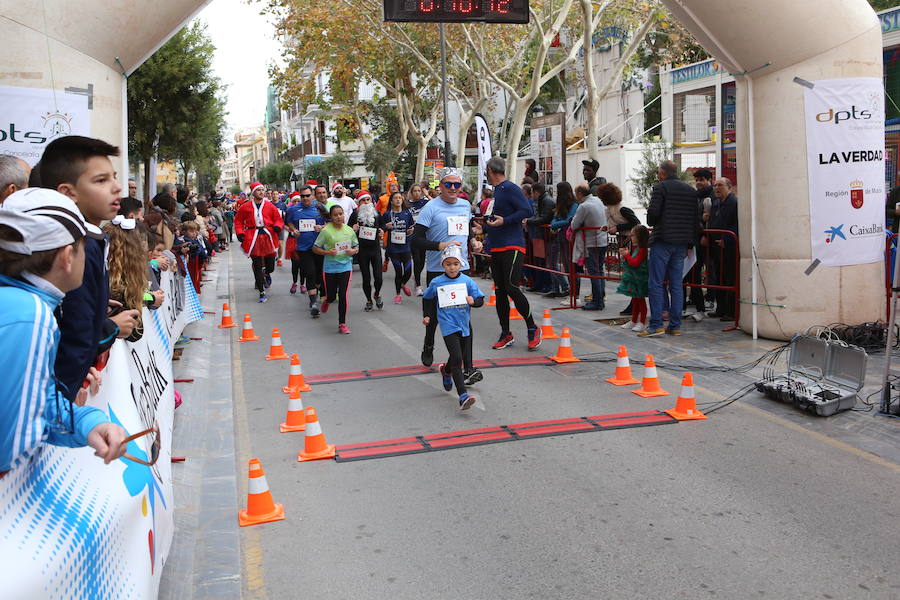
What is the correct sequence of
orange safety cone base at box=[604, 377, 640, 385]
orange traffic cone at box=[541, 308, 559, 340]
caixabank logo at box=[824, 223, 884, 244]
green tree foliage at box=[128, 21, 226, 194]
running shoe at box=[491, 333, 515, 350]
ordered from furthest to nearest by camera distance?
green tree foliage at box=[128, 21, 226, 194] < orange traffic cone at box=[541, 308, 559, 340] < running shoe at box=[491, 333, 515, 350] < caixabank logo at box=[824, 223, 884, 244] < orange safety cone base at box=[604, 377, 640, 385]

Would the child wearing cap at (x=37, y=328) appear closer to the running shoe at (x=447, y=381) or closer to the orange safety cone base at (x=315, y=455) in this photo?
the orange safety cone base at (x=315, y=455)

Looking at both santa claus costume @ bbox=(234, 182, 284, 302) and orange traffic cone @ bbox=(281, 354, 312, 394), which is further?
santa claus costume @ bbox=(234, 182, 284, 302)

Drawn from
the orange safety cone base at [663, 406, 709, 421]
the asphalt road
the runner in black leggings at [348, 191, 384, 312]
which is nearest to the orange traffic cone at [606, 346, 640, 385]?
the asphalt road

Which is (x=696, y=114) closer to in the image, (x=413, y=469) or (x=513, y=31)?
(x=513, y=31)

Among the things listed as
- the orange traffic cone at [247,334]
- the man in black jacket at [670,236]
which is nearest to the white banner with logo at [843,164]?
the man in black jacket at [670,236]

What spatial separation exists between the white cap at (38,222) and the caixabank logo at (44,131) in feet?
17.5

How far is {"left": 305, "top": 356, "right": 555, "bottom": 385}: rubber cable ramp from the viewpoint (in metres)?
8.74

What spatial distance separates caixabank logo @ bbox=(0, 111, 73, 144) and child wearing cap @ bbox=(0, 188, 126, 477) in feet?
17.5

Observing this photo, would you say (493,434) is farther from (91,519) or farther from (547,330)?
(547,330)

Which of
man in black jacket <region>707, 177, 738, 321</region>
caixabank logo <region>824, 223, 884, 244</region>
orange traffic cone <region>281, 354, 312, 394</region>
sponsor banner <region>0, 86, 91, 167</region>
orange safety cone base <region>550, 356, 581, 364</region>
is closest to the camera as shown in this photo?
sponsor banner <region>0, 86, 91, 167</region>

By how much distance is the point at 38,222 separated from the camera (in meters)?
2.47

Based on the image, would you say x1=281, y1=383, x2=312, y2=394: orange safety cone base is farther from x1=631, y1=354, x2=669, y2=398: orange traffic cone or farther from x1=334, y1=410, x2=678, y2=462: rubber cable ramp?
x1=631, y1=354, x2=669, y2=398: orange traffic cone

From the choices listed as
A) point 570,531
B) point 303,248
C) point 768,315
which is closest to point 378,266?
point 303,248

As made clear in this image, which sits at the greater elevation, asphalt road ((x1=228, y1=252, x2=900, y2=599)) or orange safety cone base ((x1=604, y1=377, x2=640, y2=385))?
orange safety cone base ((x1=604, y1=377, x2=640, y2=385))
